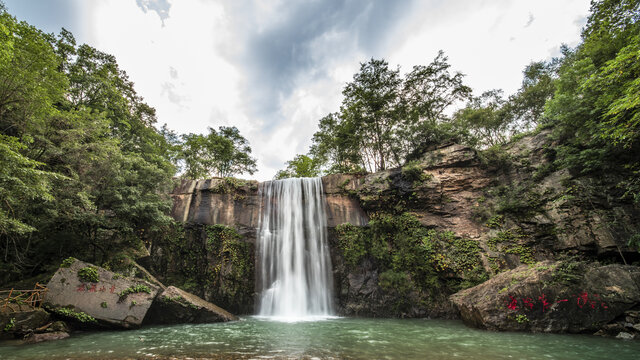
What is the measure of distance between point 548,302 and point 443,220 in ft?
20.8

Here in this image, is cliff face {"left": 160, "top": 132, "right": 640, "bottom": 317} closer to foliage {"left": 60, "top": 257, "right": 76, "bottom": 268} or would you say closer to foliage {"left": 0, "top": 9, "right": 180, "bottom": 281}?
foliage {"left": 0, "top": 9, "right": 180, "bottom": 281}

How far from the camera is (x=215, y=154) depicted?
933 inches

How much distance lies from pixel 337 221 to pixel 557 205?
417 inches

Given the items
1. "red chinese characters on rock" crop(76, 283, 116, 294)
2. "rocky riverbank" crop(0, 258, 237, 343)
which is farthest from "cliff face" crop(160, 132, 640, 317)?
"red chinese characters on rock" crop(76, 283, 116, 294)

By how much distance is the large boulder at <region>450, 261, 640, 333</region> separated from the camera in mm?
6637

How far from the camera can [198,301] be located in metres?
10.1

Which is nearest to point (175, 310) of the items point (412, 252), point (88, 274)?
point (88, 274)

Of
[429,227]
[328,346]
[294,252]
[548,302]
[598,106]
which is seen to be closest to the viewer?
[328,346]

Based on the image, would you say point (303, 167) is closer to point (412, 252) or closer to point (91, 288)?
point (412, 252)

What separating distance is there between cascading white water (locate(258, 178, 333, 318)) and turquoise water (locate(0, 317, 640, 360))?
6447 mm

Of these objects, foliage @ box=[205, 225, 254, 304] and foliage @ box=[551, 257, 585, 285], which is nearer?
foliage @ box=[551, 257, 585, 285]

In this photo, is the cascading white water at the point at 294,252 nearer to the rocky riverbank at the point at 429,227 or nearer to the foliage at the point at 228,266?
the rocky riverbank at the point at 429,227

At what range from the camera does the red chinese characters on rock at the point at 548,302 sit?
22.0ft

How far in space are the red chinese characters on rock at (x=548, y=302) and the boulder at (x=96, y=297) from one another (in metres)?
11.9
